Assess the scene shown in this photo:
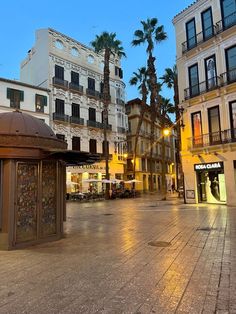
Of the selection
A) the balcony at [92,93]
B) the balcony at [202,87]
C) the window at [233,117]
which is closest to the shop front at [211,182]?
the window at [233,117]

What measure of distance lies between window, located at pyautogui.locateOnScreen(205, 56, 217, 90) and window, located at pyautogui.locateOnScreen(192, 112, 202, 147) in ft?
7.50

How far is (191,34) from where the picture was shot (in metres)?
23.5

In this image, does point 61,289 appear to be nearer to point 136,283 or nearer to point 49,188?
point 136,283

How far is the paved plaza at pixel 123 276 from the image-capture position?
13.3 feet

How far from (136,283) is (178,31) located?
23.8 m

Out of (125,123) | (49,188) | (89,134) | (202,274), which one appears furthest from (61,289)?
(125,123)

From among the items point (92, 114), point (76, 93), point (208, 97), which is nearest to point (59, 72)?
point (76, 93)

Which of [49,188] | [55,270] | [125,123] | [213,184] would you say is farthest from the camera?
[125,123]

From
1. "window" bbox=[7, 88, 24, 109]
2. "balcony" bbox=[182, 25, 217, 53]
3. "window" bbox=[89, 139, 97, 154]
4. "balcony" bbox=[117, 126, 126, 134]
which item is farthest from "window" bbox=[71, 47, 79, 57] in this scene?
"balcony" bbox=[182, 25, 217, 53]

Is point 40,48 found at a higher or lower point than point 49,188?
higher

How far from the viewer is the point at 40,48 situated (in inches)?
1474

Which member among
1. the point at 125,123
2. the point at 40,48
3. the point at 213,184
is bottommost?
the point at 213,184

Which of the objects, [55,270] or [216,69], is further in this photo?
[216,69]

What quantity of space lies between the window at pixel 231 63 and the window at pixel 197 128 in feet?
11.4
